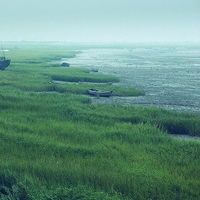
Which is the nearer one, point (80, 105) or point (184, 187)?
point (184, 187)

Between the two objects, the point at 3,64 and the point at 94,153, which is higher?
the point at 3,64

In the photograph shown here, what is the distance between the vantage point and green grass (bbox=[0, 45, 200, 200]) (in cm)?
942

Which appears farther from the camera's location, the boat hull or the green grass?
the boat hull

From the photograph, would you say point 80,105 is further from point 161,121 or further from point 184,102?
point 184,102

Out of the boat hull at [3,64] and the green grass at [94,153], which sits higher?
the boat hull at [3,64]

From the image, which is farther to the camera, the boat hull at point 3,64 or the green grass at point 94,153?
the boat hull at point 3,64

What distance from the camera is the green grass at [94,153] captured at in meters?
9.42

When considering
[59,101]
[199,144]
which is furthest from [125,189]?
[59,101]

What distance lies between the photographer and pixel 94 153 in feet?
40.0

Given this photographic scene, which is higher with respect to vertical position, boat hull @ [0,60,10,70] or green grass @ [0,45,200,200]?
boat hull @ [0,60,10,70]

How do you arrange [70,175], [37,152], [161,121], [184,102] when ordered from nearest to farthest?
[70,175] → [37,152] → [161,121] → [184,102]

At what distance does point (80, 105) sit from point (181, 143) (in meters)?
8.52

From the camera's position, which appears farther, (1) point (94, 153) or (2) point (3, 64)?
(2) point (3, 64)

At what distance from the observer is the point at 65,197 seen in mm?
8945
